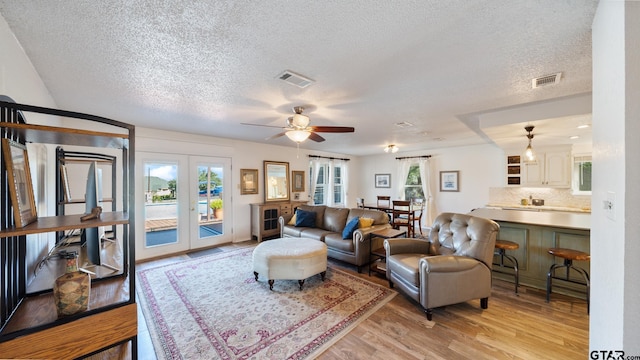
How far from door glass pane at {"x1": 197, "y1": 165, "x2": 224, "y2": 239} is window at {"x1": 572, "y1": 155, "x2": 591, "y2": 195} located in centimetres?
771

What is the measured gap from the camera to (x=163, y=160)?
173 inches

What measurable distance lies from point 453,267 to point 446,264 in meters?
0.08

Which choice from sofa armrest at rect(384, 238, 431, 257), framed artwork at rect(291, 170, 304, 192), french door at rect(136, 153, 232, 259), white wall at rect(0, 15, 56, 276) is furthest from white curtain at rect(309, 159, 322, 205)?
white wall at rect(0, 15, 56, 276)

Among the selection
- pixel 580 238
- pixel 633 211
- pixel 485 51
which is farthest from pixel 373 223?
pixel 633 211

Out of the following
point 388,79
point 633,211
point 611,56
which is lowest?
point 633,211

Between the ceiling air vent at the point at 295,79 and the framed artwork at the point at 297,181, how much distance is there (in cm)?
435

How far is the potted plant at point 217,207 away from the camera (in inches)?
199

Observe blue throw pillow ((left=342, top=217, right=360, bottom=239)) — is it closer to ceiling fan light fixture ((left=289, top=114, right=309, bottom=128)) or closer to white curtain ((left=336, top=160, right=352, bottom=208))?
ceiling fan light fixture ((left=289, top=114, right=309, bottom=128))

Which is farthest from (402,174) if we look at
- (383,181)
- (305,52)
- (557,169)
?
(305,52)

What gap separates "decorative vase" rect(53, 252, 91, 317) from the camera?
3.67 ft

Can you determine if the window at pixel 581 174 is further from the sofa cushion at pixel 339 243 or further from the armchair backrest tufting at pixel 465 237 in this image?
the sofa cushion at pixel 339 243

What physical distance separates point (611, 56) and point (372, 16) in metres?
1.16

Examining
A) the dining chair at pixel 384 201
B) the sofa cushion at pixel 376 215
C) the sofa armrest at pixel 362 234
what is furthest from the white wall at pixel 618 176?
the dining chair at pixel 384 201

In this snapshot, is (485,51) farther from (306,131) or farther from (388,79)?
(306,131)
